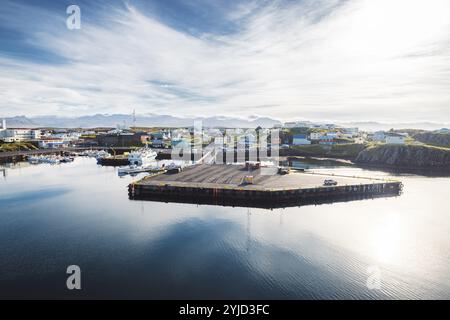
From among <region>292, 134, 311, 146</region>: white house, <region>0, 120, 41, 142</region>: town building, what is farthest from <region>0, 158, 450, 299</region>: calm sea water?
Result: <region>0, 120, 41, 142</region>: town building

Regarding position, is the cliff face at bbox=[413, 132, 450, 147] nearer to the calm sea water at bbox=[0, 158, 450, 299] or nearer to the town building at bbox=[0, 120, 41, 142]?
the calm sea water at bbox=[0, 158, 450, 299]

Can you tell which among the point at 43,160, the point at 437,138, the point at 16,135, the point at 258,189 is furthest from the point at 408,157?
the point at 16,135

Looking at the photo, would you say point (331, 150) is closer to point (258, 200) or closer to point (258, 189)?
point (258, 189)

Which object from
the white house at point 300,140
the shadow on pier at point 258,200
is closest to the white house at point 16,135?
Answer: the shadow on pier at point 258,200

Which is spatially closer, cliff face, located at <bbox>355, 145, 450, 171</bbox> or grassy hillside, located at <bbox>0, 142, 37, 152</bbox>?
cliff face, located at <bbox>355, 145, 450, 171</bbox>

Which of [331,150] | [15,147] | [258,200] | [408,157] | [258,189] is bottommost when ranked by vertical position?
[258,200]
